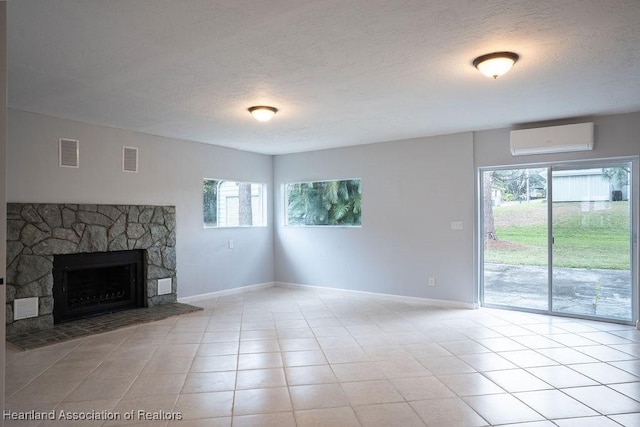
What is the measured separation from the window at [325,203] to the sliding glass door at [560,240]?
6.48 feet

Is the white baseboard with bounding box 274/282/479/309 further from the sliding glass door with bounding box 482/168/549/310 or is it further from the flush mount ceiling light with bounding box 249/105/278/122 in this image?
the flush mount ceiling light with bounding box 249/105/278/122

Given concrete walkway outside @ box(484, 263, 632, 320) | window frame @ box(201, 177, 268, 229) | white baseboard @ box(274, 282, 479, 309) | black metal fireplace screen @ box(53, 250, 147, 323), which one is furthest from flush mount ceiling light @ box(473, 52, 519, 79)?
black metal fireplace screen @ box(53, 250, 147, 323)

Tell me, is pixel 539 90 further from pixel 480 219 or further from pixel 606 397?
pixel 606 397

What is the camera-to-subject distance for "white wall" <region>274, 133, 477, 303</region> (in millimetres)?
5621

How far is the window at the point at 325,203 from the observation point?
665cm

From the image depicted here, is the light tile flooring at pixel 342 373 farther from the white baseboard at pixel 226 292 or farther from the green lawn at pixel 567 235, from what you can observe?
the white baseboard at pixel 226 292

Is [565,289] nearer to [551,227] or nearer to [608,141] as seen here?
[551,227]

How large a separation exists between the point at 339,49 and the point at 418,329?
3.12 metres

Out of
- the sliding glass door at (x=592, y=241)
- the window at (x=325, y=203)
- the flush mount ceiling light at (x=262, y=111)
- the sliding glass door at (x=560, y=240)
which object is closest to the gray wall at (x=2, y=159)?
the flush mount ceiling light at (x=262, y=111)

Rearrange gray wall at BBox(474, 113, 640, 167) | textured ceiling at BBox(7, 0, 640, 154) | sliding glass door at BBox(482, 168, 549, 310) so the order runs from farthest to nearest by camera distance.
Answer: sliding glass door at BBox(482, 168, 549, 310)
gray wall at BBox(474, 113, 640, 167)
textured ceiling at BBox(7, 0, 640, 154)

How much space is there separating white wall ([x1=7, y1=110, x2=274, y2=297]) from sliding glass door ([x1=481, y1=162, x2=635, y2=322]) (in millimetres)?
3720

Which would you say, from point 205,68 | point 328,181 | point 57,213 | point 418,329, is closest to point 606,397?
point 418,329

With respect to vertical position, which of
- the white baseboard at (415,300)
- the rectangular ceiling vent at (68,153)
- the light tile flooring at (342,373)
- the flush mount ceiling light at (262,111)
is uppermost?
the flush mount ceiling light at (262,111)

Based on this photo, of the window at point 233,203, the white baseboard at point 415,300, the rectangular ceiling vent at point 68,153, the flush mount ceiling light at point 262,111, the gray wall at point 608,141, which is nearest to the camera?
the flush mount ceiling light at point 262,111
